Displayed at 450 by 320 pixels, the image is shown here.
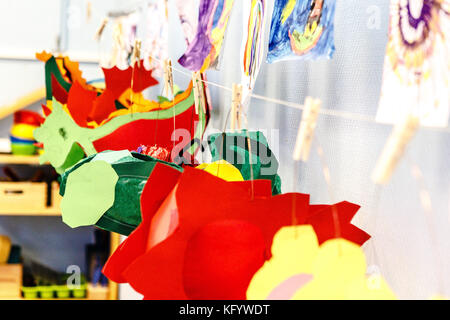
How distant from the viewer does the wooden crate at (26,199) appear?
6.30 feet

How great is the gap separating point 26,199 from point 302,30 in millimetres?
1640

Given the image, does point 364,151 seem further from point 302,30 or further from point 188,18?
point 188,18

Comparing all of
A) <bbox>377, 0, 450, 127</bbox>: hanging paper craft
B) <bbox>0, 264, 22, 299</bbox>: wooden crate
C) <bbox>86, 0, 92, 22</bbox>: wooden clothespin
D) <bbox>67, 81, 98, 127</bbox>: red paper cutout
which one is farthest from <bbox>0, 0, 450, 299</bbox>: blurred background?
<bbox>86, 0, 92, 22</bbox>: wooden clothespin

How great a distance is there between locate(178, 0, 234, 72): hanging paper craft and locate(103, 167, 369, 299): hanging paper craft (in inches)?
16.7

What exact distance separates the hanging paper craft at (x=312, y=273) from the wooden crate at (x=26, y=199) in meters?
1.71

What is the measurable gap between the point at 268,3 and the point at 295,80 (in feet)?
0.56

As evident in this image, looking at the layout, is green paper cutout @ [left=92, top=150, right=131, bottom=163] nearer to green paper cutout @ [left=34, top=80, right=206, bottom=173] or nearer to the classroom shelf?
green paper cutout @ [left=34, top=80, right=206, bottom=173]

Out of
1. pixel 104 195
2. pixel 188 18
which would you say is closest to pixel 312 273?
pixel 104 195

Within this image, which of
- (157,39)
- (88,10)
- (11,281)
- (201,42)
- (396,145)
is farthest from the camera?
(88,10)

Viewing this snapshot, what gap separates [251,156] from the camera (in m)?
0.63

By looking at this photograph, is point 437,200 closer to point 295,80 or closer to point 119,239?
point 295,80

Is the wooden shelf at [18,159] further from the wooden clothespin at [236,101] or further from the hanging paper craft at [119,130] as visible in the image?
the wooden clothespin at [236,101]

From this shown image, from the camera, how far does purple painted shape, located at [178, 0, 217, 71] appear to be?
84 cm

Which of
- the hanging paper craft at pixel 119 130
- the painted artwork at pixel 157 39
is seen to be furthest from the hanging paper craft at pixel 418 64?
the painted artwork at pixel 157 39
